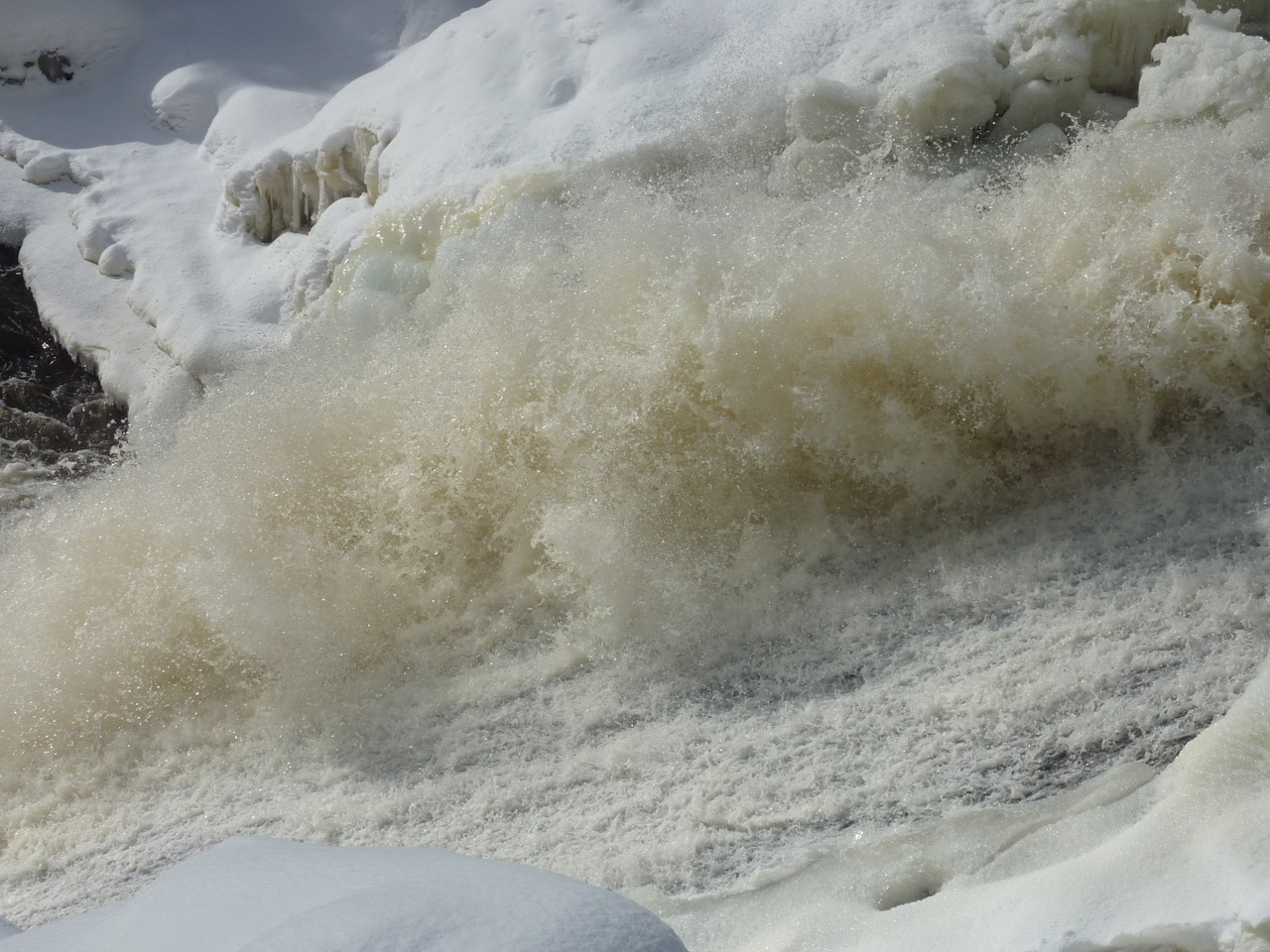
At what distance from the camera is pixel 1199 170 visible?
3410 mm

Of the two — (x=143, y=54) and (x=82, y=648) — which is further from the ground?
(x=143, y=54)

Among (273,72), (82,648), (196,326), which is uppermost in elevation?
(273,72)

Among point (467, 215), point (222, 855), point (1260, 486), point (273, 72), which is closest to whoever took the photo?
point (222, 855)

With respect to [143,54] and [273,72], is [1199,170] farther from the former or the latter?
[143,54]

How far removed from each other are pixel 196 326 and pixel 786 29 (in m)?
3.16

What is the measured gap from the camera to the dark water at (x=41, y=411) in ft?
18.3

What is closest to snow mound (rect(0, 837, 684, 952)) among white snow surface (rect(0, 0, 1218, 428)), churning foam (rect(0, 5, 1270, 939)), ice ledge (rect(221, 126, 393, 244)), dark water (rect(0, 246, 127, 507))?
churning foam (rect(0, 5, 1270, 939))

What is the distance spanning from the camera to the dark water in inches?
220

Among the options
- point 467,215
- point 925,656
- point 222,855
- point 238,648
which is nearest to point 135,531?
point 238,648

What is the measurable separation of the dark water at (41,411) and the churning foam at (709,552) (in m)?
1.45

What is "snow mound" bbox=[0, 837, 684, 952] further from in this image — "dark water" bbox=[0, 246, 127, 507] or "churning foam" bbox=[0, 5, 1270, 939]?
"dark water" bbox=[0, 246, 127, 507]

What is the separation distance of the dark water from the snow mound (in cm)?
416

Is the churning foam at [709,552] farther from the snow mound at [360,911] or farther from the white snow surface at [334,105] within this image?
the snow mound at [360,911]

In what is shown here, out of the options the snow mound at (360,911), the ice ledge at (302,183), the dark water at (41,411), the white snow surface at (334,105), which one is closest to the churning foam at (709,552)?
the white snow surface at (334,105)
